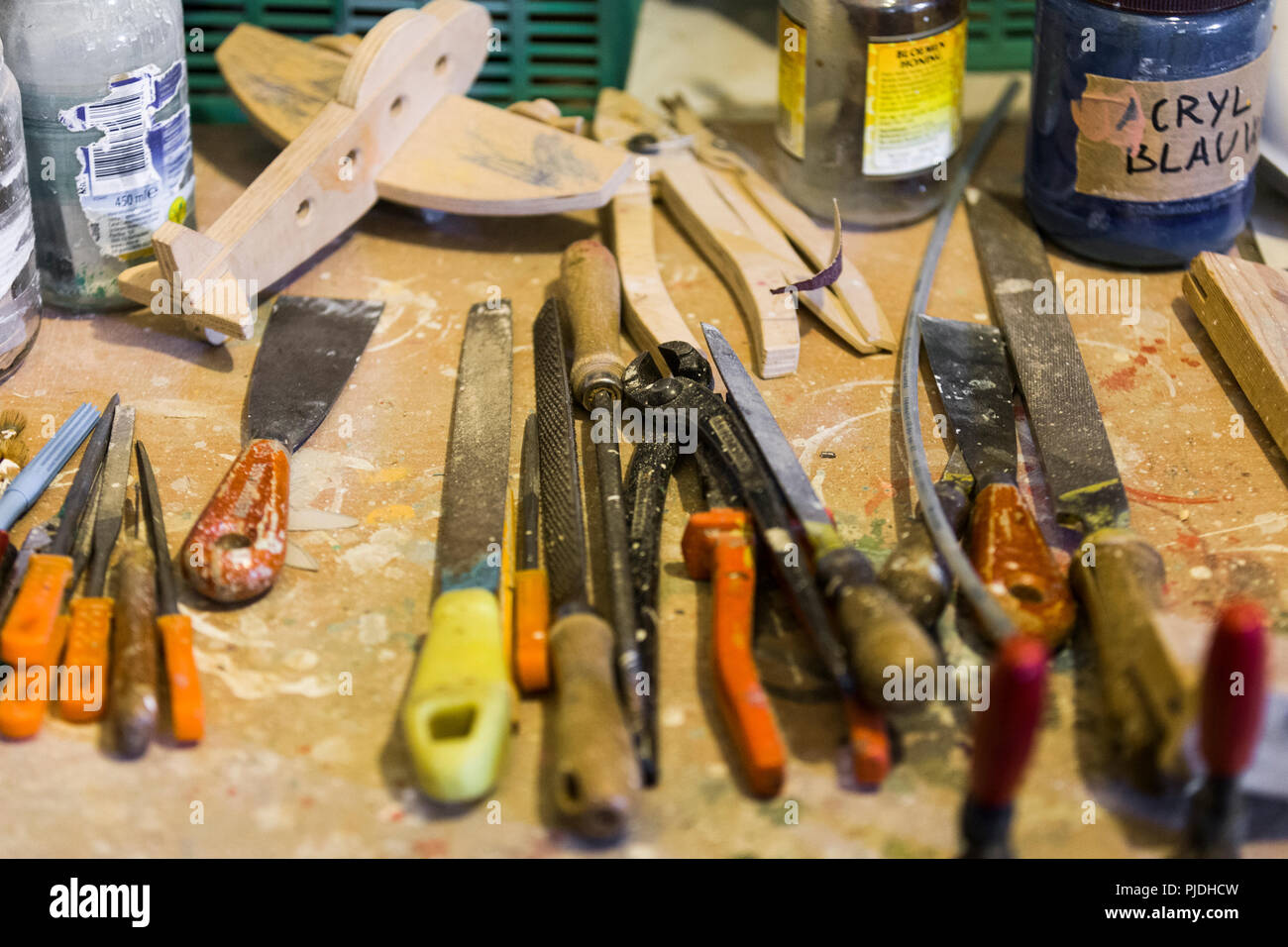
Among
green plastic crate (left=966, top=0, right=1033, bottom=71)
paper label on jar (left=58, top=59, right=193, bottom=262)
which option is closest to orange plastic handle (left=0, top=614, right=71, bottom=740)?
paper label on jar (left=58, top=59, right=193, bottom=262)

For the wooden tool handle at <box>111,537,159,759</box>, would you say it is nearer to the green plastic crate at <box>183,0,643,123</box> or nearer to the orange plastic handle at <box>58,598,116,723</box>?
the orange plastic handle at <box>58,598,116,723</box>

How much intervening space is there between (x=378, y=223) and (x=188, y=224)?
192 millimetres

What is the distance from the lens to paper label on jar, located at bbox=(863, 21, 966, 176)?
1134 mm

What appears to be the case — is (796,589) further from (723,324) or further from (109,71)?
(109,71)

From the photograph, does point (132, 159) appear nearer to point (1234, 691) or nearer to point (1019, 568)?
point (1019, 568)

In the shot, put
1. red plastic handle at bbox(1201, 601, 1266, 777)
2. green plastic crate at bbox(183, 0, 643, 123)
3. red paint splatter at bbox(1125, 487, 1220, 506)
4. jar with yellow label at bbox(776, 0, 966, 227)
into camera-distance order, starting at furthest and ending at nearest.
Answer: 1. green plastic crate at bbox(183, 0, 643, 123)
2. jar with yellow label at bbox(776, 0, 966, 227)
3. red paint splatter at bbox(1125, 487, 1220, 506)
4. red plastic handle at bbox(1201, 601, 1266, 777)

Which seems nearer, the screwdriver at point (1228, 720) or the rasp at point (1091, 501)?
the screwdriver at point (1228, 720)

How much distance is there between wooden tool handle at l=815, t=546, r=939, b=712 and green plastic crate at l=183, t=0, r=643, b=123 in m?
0.83

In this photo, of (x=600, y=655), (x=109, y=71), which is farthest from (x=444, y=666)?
(x=109, y=71)

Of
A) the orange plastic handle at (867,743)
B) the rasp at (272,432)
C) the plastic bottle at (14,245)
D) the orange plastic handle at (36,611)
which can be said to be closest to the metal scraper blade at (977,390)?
the orange plastic handle at (867,743)

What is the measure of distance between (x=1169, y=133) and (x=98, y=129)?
873 mm

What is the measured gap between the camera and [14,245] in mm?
981

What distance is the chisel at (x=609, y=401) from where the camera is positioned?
28.2 inches

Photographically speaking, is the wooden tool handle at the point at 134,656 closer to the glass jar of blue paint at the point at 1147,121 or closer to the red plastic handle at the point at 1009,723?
the red plastic handle at the point at 1009,723
